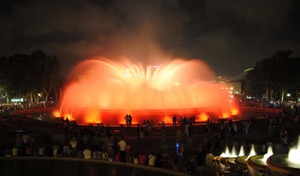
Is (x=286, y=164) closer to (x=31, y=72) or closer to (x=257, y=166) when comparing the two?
(x=257, y=166)

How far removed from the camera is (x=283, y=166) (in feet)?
28.2

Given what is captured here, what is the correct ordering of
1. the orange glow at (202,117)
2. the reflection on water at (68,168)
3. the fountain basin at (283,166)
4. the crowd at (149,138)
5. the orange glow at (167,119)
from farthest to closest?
1. the orange glow at (202,117)
2. the orange glow at (167,119)
3. the crowd at (149,138)
4. the reflection on water at (68,168)
5. the fountain basin at (283,166)

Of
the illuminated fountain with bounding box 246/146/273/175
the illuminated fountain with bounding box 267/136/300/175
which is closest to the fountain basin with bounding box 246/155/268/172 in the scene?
the illuminated fountain with bounding box 246/146/273/175

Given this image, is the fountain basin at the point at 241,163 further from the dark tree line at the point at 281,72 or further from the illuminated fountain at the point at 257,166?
the dark tree line at the point at 281,72

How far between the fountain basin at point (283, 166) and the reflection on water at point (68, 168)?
476 cm

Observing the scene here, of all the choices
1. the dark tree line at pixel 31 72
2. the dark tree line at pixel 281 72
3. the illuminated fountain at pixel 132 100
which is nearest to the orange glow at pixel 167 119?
the illuminated fountain at pixel 132 100

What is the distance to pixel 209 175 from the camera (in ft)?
41.9

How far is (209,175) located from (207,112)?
22.1 meters

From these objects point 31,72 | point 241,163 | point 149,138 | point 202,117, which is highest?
point 31,72

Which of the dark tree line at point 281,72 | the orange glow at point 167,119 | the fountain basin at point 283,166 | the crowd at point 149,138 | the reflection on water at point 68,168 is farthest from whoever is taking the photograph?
the dark tree line at point 281,72

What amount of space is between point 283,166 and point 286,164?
361mm

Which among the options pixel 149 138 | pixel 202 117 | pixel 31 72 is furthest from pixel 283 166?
pixel 31 72

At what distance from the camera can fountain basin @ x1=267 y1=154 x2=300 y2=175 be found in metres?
8.37

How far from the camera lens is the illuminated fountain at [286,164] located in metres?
8.41
